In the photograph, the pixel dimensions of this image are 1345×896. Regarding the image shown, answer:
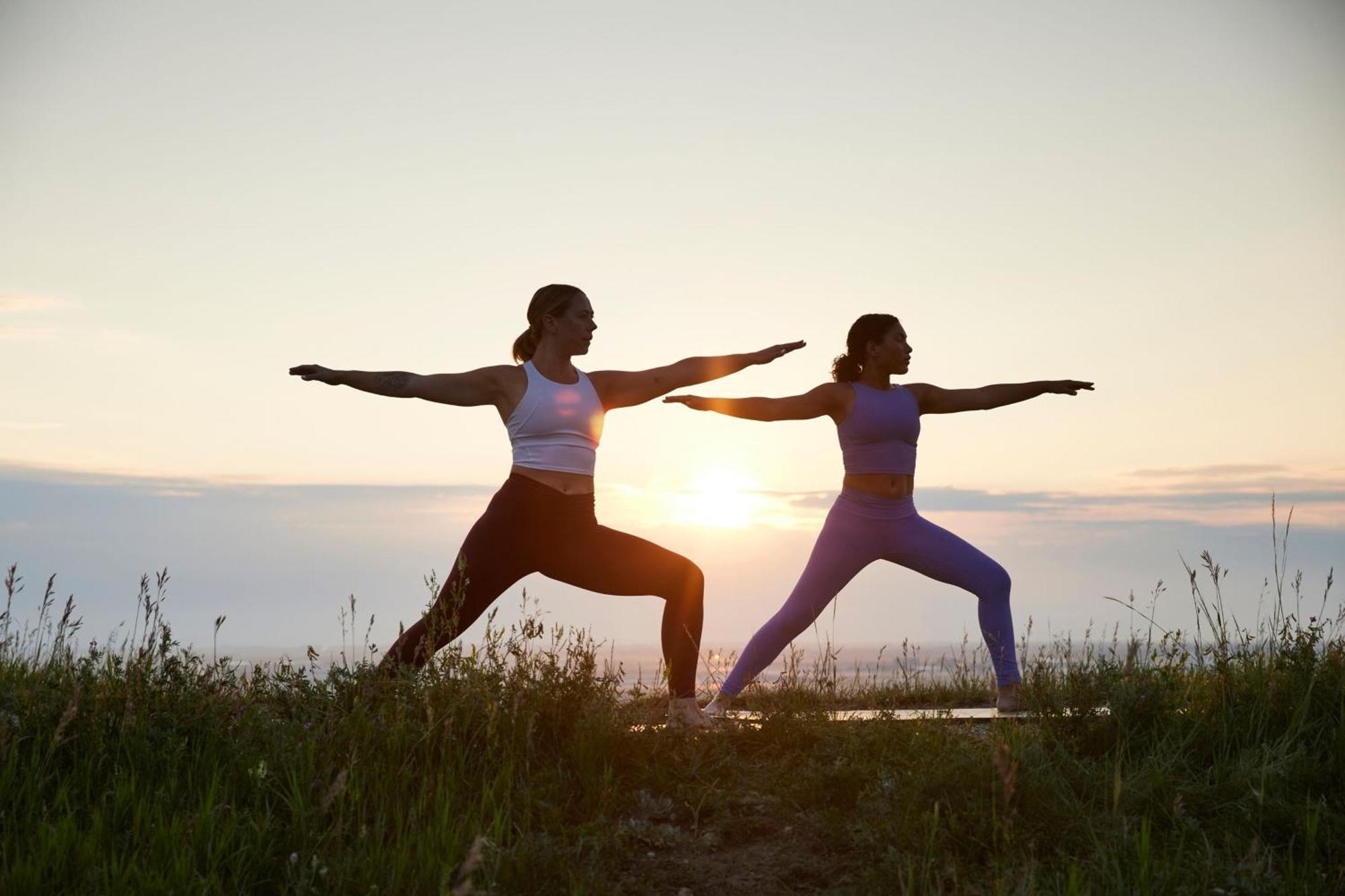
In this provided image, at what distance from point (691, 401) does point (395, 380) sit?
2.11 meters

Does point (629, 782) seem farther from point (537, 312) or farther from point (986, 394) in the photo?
point (986, 394)

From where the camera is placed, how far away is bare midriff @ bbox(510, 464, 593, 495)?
6.67 m

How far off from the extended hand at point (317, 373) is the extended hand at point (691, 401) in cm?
225

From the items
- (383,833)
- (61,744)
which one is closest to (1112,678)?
(383,833)

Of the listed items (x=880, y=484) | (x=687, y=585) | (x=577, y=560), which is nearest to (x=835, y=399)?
(x=880, y=484)

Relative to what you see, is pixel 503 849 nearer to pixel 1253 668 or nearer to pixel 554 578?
pixel 554 578

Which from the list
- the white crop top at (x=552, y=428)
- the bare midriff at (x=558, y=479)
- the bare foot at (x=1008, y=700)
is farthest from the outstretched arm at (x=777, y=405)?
the bare foot at (x=1008, y=700)

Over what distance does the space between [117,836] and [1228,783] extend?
5.14m

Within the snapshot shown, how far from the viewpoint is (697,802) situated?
17.6 feet

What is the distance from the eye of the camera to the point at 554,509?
6633 millimetres

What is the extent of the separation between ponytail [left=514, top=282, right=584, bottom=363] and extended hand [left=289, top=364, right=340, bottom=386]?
1.20 m

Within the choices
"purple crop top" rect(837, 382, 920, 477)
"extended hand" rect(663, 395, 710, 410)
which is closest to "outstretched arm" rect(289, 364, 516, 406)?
"extended hand" rect(663, 395, 710, 410)

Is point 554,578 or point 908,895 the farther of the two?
point 554,578

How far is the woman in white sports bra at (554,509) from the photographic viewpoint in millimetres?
6527
